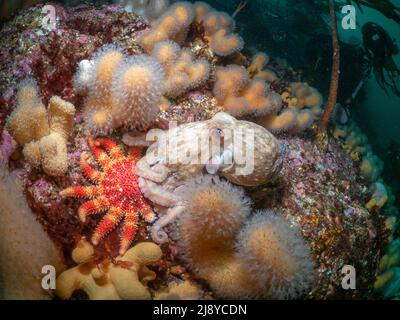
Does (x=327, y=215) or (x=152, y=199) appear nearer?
(x=152, y=199)

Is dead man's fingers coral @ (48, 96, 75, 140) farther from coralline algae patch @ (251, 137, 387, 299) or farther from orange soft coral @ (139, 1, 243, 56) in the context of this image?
coralline algae patch @ (251, 137, 387, 299)

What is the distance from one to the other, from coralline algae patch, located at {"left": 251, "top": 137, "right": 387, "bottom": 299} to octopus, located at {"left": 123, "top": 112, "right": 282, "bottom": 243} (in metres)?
0.72

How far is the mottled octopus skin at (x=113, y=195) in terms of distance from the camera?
2.96 m

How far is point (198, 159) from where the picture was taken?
3.12 metres

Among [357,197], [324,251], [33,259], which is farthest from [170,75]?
[357,197]

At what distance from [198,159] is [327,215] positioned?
1933mm

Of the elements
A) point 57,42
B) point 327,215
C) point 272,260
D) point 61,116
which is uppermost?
point 57,42

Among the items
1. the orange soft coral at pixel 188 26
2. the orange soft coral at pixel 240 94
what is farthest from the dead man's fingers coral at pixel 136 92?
the orange soft coral at pixel 240 94

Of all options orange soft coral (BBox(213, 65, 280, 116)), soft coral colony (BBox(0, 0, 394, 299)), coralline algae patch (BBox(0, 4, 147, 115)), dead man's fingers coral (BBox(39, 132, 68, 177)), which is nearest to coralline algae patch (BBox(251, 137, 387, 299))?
soft coral colony (BBox(0, 0, 394, 299))

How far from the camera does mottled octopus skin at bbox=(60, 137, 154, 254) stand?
2.96 meters

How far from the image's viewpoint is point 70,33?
3.88 metres

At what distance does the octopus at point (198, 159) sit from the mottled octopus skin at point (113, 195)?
0.35 ft

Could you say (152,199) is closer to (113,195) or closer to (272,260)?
(113,195)

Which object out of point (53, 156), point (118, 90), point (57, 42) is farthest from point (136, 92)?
point (57, 42)
